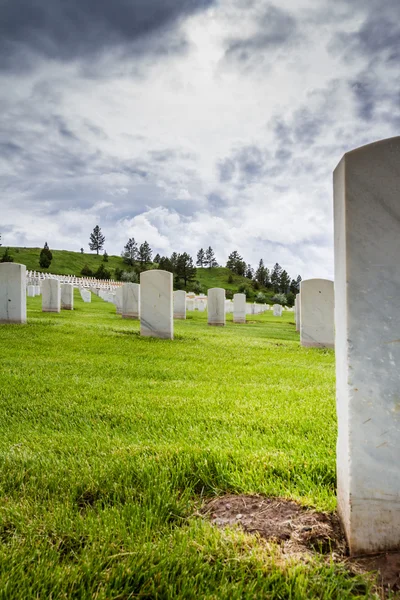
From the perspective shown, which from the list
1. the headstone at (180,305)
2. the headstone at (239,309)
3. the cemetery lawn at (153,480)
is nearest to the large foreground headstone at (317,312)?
the cemetery lawn at (153,480)

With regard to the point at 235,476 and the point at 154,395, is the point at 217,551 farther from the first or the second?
the point at 154,395

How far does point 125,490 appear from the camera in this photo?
201cm

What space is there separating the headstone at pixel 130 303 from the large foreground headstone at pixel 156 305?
5.78 meters

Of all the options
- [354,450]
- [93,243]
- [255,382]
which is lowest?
[255,382]

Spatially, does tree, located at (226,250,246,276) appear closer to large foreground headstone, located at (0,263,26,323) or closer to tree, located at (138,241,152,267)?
tree, located at (138,241,152,267)

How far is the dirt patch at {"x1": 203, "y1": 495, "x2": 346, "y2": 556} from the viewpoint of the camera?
5.31ft

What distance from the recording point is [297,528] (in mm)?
1710

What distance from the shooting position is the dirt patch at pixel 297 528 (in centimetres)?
149

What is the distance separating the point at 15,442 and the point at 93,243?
134 metres

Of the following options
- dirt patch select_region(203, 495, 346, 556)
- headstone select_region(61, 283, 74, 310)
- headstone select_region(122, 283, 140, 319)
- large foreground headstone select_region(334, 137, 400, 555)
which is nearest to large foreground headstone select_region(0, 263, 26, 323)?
headstone select_region(122, 283, 140, 319)

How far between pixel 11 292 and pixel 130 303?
19.2ft

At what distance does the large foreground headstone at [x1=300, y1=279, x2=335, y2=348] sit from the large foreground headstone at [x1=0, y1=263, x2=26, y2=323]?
785cm

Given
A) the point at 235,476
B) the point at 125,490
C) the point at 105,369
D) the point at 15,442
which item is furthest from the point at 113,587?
the point at 105,369

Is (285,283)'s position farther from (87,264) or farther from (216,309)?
(216,309)
